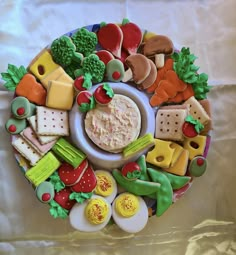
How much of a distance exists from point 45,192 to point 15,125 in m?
0.12

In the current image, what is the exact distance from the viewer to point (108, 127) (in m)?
0.81

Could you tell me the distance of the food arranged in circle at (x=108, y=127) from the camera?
80 centimetres

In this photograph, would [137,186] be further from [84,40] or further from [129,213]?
[84,40]

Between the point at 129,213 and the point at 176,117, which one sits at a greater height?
the point at 176,117

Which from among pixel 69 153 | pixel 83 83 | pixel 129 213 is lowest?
pixel 129 213

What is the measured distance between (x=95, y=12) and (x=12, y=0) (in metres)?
0.16

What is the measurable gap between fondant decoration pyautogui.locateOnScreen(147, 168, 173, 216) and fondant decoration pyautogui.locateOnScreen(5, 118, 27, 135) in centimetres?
22

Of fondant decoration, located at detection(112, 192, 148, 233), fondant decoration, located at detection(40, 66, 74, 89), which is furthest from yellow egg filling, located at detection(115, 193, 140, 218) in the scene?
fondant decoration, located at detection(40, 66, 74, 89)

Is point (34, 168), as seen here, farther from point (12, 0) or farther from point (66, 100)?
point (12, 0)

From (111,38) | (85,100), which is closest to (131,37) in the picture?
(111,38)

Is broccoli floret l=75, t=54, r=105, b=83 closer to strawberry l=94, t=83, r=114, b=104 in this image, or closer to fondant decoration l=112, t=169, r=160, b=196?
strawberry l=94, t=83, r=114, b=104

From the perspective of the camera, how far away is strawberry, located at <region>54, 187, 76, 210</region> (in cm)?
80

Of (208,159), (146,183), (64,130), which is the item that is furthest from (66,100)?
(208,159)

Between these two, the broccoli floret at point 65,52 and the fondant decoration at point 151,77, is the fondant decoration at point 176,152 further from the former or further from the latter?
the broccoli floret at point 65,52
